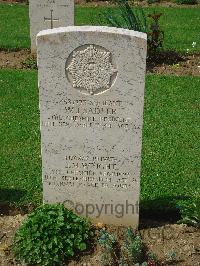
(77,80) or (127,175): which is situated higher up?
(77,80)

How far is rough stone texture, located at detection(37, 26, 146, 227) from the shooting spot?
4.05 metres

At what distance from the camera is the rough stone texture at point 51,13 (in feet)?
32.9

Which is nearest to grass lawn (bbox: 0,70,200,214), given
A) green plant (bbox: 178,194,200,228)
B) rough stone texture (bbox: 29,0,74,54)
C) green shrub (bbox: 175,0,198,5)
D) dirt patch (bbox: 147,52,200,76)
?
dirt patch (bbox: 147,52,200,76)

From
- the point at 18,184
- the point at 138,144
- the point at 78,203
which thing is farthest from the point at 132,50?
the point at 18,184

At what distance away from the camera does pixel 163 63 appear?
10008mm

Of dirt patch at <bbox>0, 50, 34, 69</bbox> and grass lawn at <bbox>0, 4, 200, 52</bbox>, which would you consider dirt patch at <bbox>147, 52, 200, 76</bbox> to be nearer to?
grass lawn at <bbox>0, 4, 200, 52</bbox>

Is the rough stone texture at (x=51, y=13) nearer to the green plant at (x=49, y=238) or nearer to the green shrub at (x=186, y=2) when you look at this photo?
the green plant at (x=49, y=238)

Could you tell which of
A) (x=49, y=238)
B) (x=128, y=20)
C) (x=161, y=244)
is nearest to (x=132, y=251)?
(x=161, y=244)

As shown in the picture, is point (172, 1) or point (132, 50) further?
point (172, 1)

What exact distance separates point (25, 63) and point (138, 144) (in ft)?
19.9

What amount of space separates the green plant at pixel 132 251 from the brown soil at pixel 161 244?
0.55ft

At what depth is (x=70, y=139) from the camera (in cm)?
439

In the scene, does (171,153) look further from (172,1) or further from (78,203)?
(172,1)

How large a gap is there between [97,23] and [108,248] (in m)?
8.94
